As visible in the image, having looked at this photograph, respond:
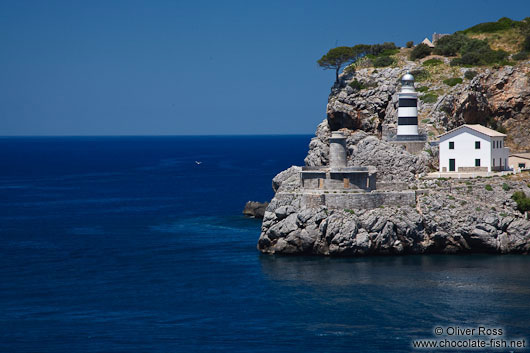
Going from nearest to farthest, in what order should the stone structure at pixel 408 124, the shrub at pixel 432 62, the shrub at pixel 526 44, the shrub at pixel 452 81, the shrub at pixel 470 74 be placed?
the stone structure at pixel 408 124 → the shrub at pixel 452 81 → the shrub at pixel 470 74 → the shrub at pixel 432 62 → the shrub at pixel 526 44

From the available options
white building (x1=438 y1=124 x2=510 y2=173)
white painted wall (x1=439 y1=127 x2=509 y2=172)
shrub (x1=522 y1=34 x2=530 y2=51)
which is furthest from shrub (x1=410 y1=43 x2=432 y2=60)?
white painted wall (x1=439 y1=127 x2=509 y2=172)

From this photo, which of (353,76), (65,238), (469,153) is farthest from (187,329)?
(353,76)

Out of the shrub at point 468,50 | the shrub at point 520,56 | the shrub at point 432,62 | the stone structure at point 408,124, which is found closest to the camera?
the stone structure at point 408,124

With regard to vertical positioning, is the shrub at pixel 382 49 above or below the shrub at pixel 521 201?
above

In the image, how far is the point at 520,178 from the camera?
5666cm

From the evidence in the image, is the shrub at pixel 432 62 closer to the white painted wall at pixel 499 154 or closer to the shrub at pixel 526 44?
the shrub at pixel 526 44

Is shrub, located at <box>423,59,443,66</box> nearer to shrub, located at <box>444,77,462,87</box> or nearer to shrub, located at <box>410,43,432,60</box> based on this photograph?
shrub, located at <box>410,43,432,60</box>

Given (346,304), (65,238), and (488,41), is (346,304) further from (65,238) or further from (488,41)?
(488,41)

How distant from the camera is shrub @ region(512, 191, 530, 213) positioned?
174 ft

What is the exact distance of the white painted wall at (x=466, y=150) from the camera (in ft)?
193

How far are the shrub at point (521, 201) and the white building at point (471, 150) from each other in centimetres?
525

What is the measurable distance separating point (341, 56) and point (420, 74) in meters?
11.9

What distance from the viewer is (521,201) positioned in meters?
53.1

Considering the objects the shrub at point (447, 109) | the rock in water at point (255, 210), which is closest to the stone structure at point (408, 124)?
the shrub at point (447, 109)
